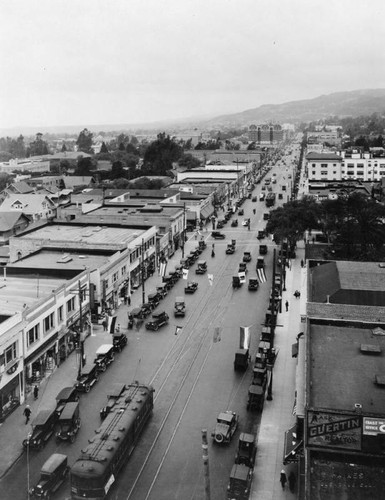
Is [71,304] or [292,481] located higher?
[71,304]

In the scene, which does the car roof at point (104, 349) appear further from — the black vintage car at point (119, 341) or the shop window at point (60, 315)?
the shop window at point (60, 315)

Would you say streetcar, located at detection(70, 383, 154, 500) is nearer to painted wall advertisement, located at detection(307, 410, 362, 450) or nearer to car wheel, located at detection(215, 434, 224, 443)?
car wheel, located at detection(215, 434, 224, 443)

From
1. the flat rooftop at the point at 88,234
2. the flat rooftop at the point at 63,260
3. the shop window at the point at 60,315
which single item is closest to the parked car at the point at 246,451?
the shop window at the point at 60,315

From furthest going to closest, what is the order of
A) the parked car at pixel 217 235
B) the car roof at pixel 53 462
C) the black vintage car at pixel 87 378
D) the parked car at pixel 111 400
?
the parked car at pixel 217 235 < the black vintage car at pixel 87 378 < the parked car at pixel 111 400 < the car roof at pixel 53 462

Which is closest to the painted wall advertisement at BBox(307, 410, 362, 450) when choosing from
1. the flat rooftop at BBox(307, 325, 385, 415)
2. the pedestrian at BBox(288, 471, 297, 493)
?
the flat rooftop at BBox(307, 325, 385, 415)

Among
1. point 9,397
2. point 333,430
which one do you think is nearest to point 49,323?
point 9,397

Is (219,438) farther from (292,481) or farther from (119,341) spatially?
(119,341)
